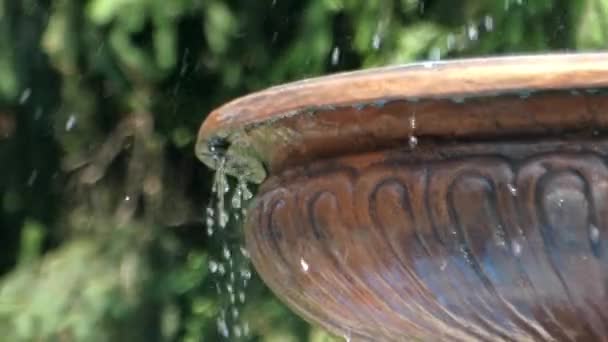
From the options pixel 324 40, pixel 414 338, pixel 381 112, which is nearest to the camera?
pixel 381 112

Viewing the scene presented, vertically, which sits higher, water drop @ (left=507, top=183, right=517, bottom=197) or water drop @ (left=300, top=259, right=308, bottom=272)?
water drop @ (left=507, top=183, right=517, bottom=197)

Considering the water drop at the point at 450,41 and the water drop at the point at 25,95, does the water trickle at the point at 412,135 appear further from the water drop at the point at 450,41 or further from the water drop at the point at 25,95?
the water drop at the point at 25,95

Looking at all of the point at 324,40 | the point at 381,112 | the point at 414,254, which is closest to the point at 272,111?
the point at 381,112

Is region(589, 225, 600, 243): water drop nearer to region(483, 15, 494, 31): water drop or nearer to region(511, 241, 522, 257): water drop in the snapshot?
region(511, 241, 522, 257): water drop

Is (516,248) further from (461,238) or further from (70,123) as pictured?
(70,123)

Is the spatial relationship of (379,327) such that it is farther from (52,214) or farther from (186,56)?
(52,214)

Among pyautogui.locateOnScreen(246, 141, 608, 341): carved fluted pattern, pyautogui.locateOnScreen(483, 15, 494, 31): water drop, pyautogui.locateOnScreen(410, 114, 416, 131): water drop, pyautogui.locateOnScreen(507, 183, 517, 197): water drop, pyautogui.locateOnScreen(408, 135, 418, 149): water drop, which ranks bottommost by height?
pyautogui.locateOnScreen(483, 15, 494, 31): water drop

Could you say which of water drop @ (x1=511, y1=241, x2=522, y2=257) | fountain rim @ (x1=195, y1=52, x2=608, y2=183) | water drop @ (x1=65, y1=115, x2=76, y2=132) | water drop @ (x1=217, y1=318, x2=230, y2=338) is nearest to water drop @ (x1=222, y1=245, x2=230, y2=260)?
water drop @ (x1=217, y1=318, x2=230, y2=338)
